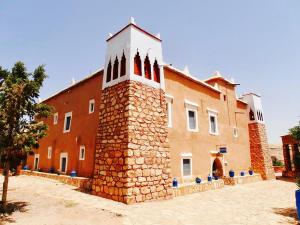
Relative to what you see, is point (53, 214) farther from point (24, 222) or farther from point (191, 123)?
point (191, 123)

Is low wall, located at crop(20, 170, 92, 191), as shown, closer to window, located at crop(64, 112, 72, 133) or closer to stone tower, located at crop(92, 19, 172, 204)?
stone tower, located at crop(92, 19, 172, 204)

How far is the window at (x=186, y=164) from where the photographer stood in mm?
14172

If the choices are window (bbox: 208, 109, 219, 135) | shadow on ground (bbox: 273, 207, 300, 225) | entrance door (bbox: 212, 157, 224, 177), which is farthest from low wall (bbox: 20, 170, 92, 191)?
window (bbox: 208, 109, 219, 135)

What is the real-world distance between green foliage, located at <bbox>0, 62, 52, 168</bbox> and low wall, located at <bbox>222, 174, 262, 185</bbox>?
44.1 feet

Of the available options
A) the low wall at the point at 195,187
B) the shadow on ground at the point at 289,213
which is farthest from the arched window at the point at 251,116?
the shadow on ground at the point at 289,213

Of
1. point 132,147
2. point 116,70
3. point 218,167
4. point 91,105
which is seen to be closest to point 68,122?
point 91,105

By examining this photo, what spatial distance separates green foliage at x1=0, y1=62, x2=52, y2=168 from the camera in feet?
26.3

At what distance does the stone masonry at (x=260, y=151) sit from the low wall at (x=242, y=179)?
1.10 meters

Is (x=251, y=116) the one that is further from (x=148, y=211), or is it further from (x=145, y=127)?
(x=148, y=211)

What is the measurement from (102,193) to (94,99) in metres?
6.60

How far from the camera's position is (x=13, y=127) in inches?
328

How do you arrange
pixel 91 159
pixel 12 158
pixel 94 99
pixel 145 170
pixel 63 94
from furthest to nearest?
pixel 63 94 → pixel 94 99 → pixel 91 159 → pixel 145 170 → pixel 12 158

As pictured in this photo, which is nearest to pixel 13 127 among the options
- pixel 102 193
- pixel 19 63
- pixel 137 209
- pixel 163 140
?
pixel 19 63

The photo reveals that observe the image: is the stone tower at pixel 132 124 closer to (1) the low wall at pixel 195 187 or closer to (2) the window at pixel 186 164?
(1) the low wall at pixel 195 187
